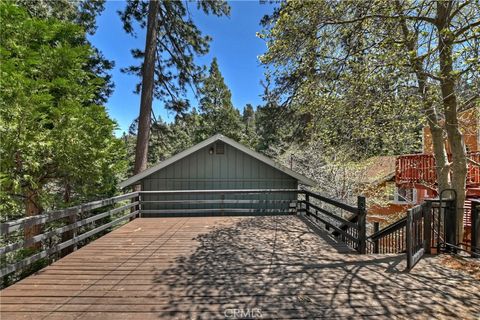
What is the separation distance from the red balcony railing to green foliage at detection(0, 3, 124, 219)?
9.79 meters

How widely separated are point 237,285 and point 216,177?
6.33 metres

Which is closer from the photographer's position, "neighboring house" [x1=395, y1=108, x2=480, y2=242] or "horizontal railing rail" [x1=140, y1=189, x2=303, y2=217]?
"neighboring house" [x1=395, y1=108, x2=480, y2=242]

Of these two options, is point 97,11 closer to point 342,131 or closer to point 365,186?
point 342,131

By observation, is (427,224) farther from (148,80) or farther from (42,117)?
(148,80)

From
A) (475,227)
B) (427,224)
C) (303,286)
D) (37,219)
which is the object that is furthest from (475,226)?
(37,219)

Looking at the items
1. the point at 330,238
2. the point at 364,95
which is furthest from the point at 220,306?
the point at 364,95

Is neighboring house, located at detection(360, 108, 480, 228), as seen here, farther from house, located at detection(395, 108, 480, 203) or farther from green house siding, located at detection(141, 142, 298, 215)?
green house siding, located at detection(141, 142, 298, 215)

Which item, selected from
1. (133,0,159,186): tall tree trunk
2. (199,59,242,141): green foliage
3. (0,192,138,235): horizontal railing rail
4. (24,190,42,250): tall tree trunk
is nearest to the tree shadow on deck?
(0,192,138,235): horizontal railing rail

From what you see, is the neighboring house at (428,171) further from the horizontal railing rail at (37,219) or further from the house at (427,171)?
the horizontal railing rail at (37,219)

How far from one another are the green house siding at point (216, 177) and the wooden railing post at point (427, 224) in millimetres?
5264

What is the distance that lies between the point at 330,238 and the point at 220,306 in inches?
142

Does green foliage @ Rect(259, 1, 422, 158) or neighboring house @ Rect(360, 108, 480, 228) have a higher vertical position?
green foliage @ Rect(259, 1, 422, 158)

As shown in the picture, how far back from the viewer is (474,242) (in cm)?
488

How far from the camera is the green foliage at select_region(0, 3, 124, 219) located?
482cm
